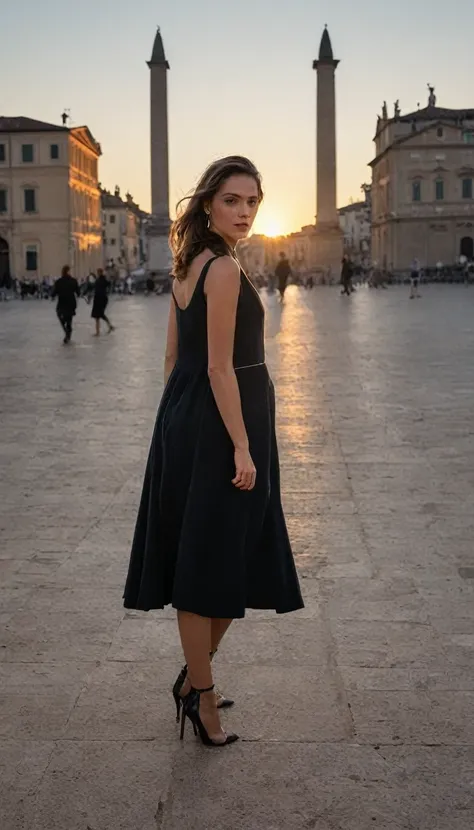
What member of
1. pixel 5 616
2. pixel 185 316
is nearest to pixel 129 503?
pixel 5 616

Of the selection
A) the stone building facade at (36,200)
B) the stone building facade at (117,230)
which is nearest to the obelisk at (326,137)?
the stone building facade at (36,200)

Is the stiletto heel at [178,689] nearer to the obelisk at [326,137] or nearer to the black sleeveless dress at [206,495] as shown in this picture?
the black sleeveless dress at [206,495]

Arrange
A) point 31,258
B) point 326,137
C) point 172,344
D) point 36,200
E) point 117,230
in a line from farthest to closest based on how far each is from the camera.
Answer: point 117,230, point 36,200, point 31,258, point 326,137, point 172,344

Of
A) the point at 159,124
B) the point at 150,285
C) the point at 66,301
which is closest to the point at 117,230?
the point at 159,124

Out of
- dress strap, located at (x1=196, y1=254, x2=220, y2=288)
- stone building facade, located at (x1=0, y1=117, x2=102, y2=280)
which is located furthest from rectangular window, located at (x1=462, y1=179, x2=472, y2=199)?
dress strap, located at (x1=196, y1=254, x2=220, y2=288)

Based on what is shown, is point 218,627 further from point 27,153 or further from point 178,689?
point 27,153

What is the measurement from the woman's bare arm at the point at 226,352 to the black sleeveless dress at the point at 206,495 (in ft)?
0.14

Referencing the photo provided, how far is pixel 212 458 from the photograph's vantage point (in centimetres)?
317

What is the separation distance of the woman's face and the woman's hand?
664 millimetres

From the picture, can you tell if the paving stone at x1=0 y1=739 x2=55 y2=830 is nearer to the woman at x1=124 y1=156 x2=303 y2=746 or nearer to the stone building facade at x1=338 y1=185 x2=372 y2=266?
the woman at x1=124 y1=156 x2=303 y2=746

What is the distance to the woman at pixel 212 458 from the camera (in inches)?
123

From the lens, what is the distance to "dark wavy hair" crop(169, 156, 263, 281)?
319 centimetres

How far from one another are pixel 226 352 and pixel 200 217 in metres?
0.46

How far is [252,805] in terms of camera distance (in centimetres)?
296
